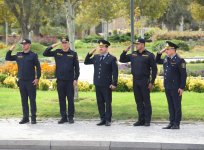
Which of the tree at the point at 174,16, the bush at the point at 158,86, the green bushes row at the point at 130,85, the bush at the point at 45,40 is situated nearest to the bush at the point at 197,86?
the green bushes row at the point at 130,85

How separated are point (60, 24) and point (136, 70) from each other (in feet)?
203

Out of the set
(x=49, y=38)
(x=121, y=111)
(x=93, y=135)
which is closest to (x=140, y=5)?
(x=49, y=38)

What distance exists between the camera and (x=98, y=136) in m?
10.3

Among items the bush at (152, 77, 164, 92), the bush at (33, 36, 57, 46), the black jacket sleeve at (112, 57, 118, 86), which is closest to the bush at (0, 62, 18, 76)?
the bush at (152, 77, 164, 92)

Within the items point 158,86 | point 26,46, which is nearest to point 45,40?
point 158,86

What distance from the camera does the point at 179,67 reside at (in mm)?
11125

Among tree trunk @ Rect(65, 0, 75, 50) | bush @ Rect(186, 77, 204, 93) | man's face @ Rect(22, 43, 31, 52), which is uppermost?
tree trunk @ Rect(65, 0, 75, 50)

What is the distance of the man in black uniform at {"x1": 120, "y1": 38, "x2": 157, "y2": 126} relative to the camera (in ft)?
37.3

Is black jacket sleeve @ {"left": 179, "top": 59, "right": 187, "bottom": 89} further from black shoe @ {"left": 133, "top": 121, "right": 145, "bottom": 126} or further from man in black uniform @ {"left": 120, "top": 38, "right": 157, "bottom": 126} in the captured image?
black shoe @ {"left": 133, "top": 121, "right": 145, "bottom": 126}

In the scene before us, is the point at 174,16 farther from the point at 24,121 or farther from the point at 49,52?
the point at 24,121

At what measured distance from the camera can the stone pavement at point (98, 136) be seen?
383 inches

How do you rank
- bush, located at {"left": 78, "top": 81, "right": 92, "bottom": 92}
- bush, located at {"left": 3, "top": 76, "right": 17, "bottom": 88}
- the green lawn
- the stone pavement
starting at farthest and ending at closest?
1. bush, located at {"left": 3, "top": 76, "right": 17, "bottom": 88}
2. bush, located at {"left": 78, "top": 81, "right": 92, "bottom": 92}
3. the green lawn
4. the stone pavement

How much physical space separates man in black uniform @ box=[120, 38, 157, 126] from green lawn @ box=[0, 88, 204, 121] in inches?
27.3

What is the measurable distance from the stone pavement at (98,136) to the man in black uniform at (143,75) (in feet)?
0.94
